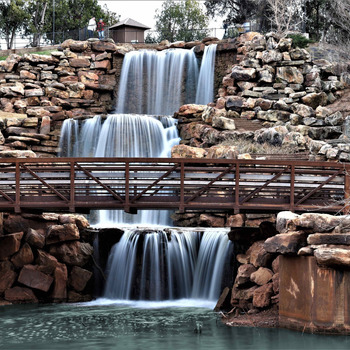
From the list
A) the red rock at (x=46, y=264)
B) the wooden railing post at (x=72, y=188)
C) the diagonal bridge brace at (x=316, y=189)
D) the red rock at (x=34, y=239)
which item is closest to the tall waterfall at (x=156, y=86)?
the red rock at (x=34, y=239)

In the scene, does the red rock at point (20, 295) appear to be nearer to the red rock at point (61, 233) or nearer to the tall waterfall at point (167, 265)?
the red rock at point (61, 233)

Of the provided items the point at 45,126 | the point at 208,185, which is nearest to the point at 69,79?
the point at 45,126

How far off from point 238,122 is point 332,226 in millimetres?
22296

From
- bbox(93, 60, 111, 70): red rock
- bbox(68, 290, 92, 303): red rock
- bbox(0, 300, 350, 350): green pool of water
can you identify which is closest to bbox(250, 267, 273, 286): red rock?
bbox(0, 300, 350, 350): green pool of water

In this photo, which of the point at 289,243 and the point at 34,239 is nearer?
the point at 289,243

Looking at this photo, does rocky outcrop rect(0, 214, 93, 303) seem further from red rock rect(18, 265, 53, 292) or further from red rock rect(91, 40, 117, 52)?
red rock rect(91, 40, 117, 52)

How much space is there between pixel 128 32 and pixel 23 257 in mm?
33012

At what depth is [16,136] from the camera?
140 ft

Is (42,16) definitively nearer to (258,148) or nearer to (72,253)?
(258,148)

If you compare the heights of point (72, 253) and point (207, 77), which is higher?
point (207, 77)

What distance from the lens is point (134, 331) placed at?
21188 mm

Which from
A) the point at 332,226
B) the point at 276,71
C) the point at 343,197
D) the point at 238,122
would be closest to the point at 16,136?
the point at 238,122

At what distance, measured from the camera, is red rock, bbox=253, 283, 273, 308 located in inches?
890

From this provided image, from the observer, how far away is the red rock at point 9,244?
2677cm
